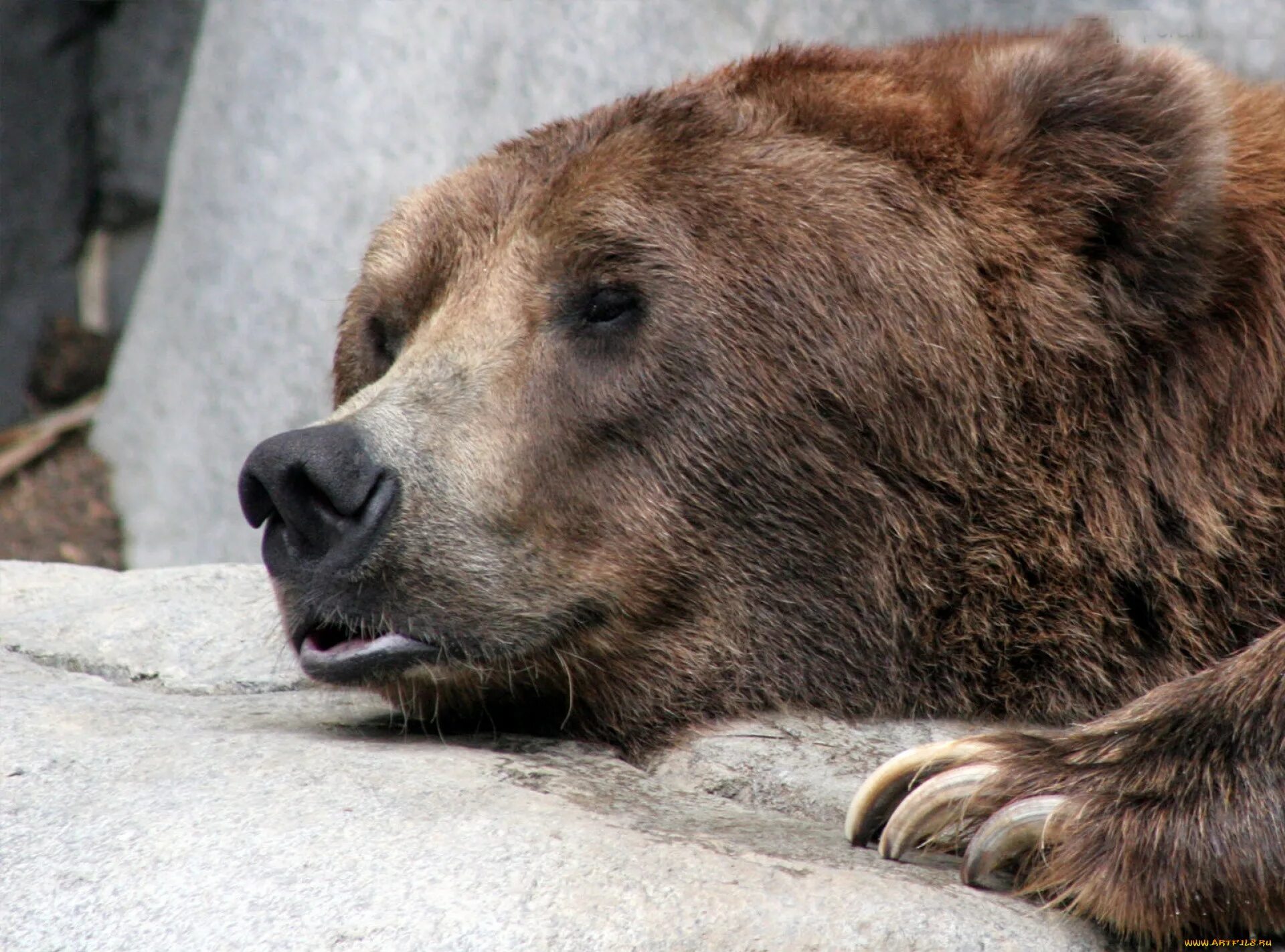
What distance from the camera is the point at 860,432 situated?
3.04 meters

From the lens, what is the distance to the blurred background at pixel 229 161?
600 centimetres

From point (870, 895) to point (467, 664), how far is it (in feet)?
3.26

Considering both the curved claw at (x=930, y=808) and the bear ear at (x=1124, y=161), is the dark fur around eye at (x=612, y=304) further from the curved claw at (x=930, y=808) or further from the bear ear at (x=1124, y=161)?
the curved claw at (x=930, y=808)

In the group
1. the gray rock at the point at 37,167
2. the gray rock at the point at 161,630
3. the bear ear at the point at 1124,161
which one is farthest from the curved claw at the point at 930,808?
the gray rock at the point at 37,167

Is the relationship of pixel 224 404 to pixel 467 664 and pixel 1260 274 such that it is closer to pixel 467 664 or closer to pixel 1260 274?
pixel 467 664

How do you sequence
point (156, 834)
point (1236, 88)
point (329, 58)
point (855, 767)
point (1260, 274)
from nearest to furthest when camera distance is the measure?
point (156, 834) → point (855, 767) → point (1260, 274) → point (1236, 88) → point (329, 58)

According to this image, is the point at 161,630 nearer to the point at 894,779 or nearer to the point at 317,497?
the point at 317,497

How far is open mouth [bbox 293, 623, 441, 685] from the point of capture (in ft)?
9.35

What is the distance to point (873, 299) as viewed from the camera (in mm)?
3055

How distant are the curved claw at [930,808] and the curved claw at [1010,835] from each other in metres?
0.08

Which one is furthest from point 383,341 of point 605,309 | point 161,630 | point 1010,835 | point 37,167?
point 37,167

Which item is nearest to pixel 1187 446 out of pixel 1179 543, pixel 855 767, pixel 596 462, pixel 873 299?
pixel 1179 543

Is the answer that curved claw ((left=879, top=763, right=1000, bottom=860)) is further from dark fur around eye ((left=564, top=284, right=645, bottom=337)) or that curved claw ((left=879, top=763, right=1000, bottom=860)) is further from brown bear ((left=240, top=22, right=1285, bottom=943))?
dark fur around eye ((left=564, top=284, right=645, bottom=337))

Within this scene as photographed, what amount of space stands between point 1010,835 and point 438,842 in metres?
0.82
